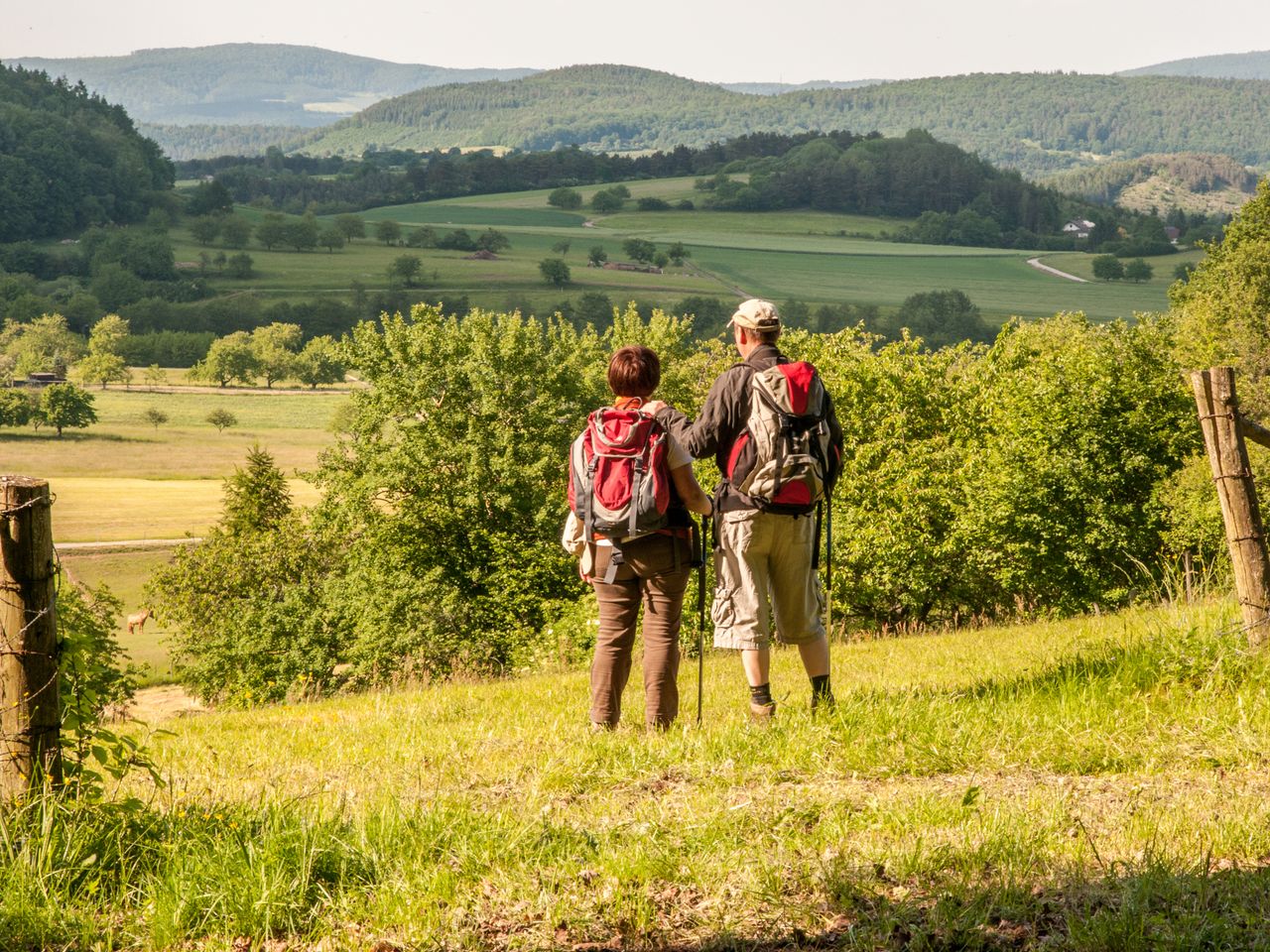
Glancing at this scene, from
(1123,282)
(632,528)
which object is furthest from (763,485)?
(1123,282)

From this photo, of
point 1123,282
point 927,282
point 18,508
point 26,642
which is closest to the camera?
point 18,508

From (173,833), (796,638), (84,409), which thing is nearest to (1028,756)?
(796,638)

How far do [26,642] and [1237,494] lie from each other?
6.11m

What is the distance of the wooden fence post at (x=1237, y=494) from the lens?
6.61 m

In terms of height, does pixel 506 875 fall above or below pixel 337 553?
above

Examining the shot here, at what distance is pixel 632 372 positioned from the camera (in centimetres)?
618

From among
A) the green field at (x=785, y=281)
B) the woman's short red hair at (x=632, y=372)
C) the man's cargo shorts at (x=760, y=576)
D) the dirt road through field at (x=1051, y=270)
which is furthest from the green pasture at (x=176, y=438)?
the dirt road through field at (x=1051, y=270)

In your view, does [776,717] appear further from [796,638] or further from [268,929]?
[268,929]

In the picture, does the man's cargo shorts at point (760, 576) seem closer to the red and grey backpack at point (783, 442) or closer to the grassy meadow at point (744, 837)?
the red and grey backpack at point (783, 442)

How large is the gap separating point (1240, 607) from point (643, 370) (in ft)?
12.5

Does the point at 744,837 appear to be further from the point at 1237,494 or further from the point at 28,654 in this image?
the point at 1237,494

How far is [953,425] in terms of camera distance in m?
39.7

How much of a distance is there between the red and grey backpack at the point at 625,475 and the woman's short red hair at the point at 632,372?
0.46 ft

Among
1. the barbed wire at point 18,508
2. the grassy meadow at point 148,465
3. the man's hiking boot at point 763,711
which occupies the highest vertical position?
the barbed wire at point 18,508
